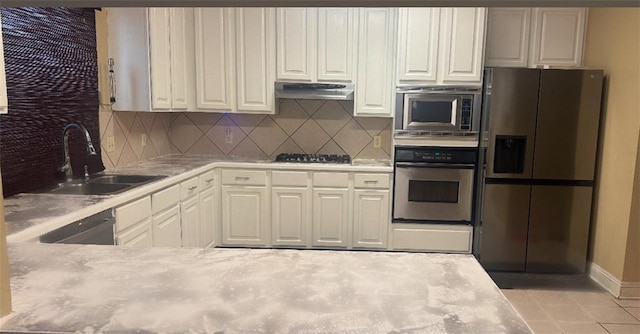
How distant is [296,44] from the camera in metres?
3.98

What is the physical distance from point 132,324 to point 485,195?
3.15 m

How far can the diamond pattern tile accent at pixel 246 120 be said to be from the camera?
176 inches

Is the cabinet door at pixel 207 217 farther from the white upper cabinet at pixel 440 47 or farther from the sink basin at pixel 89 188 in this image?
the white upper cabinet at pixel 440 47

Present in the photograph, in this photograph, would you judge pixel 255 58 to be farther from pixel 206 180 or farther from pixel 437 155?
pixel 437 155

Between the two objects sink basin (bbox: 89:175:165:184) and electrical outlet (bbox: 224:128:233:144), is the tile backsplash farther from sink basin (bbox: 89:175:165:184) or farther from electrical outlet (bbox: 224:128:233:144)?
sink basin (bbox: 89:175:165:184)

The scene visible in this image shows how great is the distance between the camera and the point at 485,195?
3607 mm

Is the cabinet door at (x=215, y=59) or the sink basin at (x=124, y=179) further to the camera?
the cabinet door at (x=215, y=59)

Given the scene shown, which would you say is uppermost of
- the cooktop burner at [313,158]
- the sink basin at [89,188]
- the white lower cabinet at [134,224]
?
the cooktop burner at [313,158]

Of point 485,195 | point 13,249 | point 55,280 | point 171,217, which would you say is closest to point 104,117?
point 171,217

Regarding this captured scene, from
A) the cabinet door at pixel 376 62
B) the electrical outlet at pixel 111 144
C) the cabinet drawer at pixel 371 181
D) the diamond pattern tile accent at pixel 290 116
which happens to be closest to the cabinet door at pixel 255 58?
the diamond pattern tile accent at pixel 290 116

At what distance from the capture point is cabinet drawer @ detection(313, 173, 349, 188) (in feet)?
12.9

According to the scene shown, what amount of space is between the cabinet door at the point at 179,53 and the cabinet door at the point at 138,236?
1355 mm

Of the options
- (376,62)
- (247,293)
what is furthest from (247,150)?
(247,293)

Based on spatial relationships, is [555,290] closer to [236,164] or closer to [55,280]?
[236,164]
